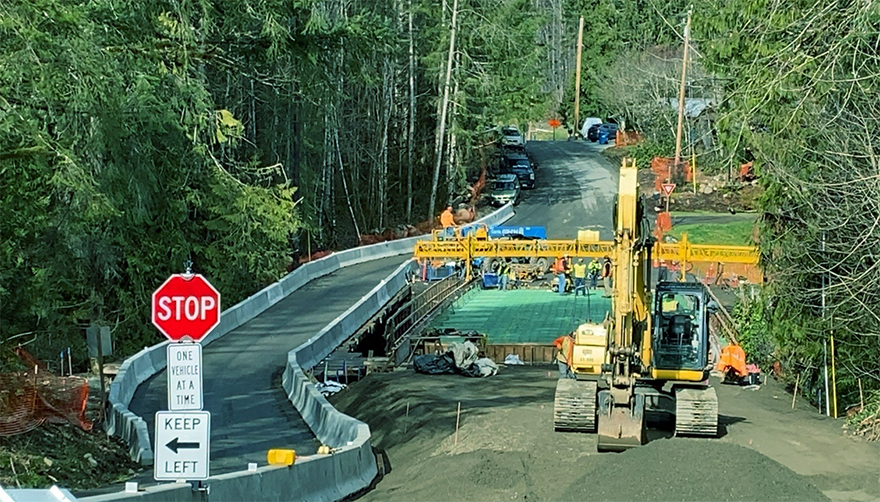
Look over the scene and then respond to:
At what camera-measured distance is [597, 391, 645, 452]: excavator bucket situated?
1931cm

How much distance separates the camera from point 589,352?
2078 centimetres

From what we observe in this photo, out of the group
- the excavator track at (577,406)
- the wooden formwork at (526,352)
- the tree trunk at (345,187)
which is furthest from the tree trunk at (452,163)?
the excavator track at (577,406)

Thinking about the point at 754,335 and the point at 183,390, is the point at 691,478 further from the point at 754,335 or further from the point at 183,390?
the point at 754,335

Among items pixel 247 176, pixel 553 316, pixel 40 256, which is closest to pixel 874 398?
pixel 553 316

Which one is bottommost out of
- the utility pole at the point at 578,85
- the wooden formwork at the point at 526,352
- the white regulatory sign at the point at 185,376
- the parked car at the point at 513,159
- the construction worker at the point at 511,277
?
the wooden formwork at the point at 526,352

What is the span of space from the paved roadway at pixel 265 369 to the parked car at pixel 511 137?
23332mm

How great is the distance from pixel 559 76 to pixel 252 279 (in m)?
103

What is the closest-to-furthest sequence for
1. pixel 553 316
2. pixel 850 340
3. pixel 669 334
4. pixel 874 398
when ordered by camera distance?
pixel 669 334
pixel 874 398
pixel 850 340
pixel 553 316

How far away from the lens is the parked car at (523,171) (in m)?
75.3

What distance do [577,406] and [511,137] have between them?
231 feet

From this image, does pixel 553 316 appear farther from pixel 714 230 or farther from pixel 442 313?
pixel 714 230

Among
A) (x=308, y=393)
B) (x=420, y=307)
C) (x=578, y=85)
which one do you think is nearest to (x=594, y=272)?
(x=420, y=307)

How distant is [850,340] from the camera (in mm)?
26578

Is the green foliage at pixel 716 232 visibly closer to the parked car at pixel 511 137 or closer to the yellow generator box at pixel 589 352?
the parked car at pixel 511 137
